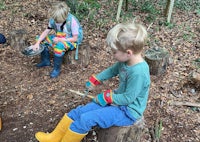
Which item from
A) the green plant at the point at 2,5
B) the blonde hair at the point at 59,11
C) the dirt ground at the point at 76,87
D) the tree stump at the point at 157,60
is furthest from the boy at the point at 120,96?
the green plant at the point at 2,5

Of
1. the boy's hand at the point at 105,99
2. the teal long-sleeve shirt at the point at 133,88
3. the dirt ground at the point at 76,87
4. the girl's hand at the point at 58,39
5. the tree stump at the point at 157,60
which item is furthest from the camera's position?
the tree stump at the point at 157,60

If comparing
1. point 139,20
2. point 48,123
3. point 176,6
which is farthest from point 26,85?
point 176,6

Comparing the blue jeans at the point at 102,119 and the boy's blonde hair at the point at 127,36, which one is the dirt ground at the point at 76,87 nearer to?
the blue jeans at the point at 102,119

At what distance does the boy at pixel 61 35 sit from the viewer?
3889 millimetres

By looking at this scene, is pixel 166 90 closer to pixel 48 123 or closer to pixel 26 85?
pixel 48 123

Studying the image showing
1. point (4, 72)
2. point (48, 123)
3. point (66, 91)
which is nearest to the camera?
point (48, 123)

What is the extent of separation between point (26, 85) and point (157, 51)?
6.49 feet

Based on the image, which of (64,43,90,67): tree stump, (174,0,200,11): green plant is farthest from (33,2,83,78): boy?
(174,0,200,11): green plant

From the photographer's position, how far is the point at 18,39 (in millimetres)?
4875

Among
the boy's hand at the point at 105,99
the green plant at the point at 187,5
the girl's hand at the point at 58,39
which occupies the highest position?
the green plant at the point at 187,5

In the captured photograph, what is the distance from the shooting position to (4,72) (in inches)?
175

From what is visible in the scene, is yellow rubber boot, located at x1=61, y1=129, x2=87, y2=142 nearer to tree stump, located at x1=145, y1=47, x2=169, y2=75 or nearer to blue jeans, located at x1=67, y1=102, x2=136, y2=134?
blue jeans, located at x1=67, y1=102, x2=136, y2=134

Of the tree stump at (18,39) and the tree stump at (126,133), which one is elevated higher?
the tree stump at (18,39)

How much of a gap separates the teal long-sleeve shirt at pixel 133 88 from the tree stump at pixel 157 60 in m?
1.55
